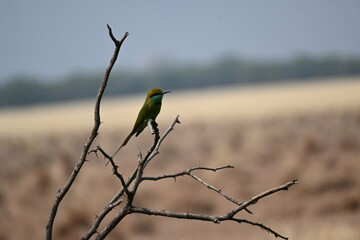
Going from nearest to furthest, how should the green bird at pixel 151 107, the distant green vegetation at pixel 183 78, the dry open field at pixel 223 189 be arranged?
the green bird at pixel 151 107
the dry open field at pixel 223 189
the distant green vegetation at pixel 183 78

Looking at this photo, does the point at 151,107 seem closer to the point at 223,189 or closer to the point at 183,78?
the point at 223,189

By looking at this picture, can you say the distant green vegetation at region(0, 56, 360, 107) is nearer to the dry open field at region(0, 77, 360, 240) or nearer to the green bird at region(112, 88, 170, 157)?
the dry open field at region(0, 77, 360, 240)

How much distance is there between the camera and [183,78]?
11256cm

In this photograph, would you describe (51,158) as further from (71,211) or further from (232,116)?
(232,116)

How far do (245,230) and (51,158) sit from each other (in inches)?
539

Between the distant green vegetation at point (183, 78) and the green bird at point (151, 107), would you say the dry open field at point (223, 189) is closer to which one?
the green bird at point (151, 107)

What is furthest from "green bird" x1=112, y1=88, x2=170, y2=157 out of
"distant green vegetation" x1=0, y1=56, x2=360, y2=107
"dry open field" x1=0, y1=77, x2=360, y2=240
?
"distant green vegetation" x1=0, y1=56, x2=360, y2=107

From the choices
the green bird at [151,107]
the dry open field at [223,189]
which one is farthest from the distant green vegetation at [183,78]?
the green bird at [151,107]

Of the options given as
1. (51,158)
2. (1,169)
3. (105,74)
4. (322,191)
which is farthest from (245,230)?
(51,158)

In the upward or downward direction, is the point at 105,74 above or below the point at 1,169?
above

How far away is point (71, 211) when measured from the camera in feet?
35.8

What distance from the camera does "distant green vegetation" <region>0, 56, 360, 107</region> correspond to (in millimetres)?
93000

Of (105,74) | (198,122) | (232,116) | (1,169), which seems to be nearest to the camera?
(105,74)

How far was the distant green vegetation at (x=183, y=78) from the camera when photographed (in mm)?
93000
